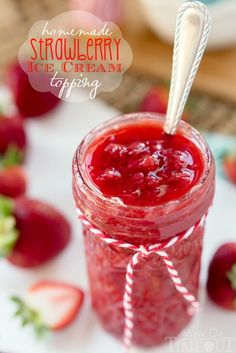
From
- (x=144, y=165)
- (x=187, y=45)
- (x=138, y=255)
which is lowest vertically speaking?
(x=138, y=255)

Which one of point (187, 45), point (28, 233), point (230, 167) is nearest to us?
point (187, 45)

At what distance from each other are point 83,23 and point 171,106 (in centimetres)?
95

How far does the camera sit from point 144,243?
95 centimetres

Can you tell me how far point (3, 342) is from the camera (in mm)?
1161

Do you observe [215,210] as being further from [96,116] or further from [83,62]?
[83,62]

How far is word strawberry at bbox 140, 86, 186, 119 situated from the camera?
156 cm

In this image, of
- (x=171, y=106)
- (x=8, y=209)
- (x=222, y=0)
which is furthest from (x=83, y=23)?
(x=171, y=106)

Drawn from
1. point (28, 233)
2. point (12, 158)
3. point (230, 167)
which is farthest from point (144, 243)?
point (12, 158)

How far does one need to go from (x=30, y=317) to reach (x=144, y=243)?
346 millimetres

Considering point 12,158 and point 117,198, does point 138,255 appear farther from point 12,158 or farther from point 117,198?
point 12,158

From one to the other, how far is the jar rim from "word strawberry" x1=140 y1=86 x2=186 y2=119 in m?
0.48

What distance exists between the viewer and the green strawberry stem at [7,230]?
1243 mm

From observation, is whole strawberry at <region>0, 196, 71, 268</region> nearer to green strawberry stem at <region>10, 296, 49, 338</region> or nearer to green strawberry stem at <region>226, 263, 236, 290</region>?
green strawberry stem at <region>10, 296, 49, 338</region>

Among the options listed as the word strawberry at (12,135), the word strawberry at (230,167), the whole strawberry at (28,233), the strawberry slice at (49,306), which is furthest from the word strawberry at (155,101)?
the strawberry slice at (49,306)
